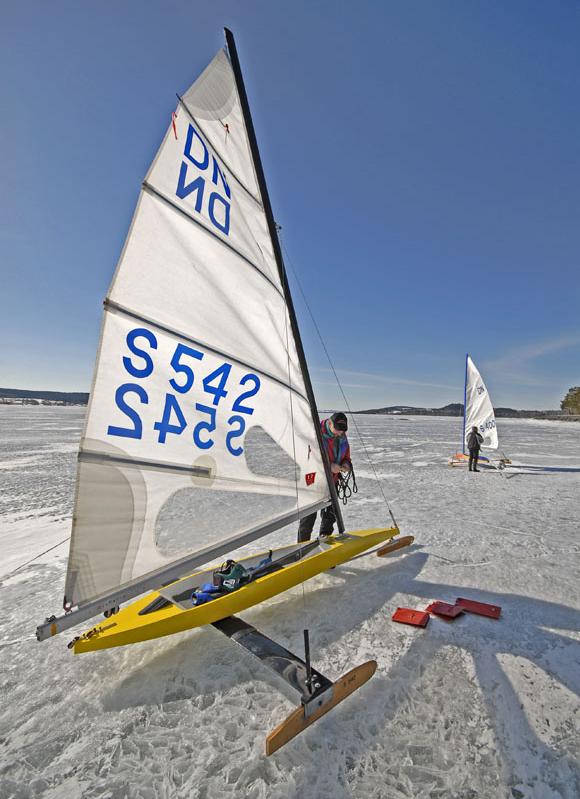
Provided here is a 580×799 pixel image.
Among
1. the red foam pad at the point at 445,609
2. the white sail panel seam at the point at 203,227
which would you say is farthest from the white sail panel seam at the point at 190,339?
the red foam pad at the point at 445,609

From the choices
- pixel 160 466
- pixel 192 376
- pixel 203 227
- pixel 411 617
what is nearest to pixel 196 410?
pixel 192 376

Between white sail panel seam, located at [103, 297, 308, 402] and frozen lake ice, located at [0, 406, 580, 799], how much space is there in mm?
1977

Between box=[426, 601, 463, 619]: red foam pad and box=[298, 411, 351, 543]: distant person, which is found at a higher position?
box=[298, 411, 351, 543]: distant person

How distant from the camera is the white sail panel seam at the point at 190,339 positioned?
2.20 metres

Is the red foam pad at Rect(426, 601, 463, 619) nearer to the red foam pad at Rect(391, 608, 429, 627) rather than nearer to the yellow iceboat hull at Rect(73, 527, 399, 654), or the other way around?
the red foam pad at Rect(391, 608, 429, 627)

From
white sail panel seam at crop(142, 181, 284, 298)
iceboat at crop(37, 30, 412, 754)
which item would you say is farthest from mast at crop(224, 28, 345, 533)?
white sail panel seam at crop(142, 181, 284, 298)

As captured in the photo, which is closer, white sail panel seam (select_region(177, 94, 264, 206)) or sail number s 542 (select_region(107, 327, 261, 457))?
sail number s 542 (select_region(107, 327, 261, 457))

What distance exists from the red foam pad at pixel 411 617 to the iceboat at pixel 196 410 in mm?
723

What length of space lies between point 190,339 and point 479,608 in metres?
3.21

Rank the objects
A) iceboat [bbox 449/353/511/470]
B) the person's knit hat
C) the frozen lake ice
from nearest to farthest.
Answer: the frozen lake ice, the person's knit hat, iceboat [bbox 449/353/511/470]

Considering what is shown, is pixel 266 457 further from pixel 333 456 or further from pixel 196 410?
pixel 333 456

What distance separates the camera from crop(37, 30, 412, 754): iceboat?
7.23ft

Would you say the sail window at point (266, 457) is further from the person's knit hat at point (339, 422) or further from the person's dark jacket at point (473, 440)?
the person's dark jacket at point (473, 440)

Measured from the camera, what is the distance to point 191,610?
2529 millimetres
